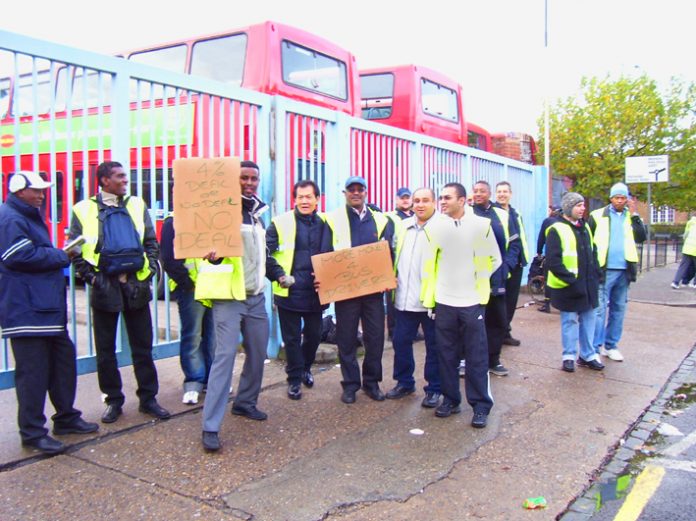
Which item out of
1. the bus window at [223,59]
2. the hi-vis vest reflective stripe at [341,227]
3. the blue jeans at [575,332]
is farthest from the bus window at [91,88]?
the blue jeans at [575,332]

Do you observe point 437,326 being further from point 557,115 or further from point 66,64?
point 557,115

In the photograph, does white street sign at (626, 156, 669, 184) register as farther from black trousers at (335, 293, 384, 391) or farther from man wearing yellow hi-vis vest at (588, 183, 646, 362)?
black trousers at (335, 293, 384, 391)

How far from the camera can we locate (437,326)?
15.5 feet

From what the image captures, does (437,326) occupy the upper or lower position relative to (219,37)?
lower

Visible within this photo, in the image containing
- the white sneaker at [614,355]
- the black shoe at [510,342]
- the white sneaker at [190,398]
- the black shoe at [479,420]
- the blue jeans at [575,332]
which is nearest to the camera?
the black shoe at [479,420]

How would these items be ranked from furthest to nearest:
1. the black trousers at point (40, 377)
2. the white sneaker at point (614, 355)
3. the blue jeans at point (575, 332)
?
the white sneaker at point (614, 355) < the blue jeans at point (575, 332) < the black trousers at point (40, 377)

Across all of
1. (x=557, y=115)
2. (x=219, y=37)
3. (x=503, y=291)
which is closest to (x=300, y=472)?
→ (x=503, y=291)

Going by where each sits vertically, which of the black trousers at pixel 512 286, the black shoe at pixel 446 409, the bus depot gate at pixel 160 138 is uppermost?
the bus depot gate at pixel 160 138

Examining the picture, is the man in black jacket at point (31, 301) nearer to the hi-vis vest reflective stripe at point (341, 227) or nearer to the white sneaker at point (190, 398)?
the white sneaker at point (190, 398)

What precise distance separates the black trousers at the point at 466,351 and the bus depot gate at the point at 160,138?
2190 mm

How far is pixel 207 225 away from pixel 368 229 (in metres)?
1.64

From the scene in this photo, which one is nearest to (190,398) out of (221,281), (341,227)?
(221,281)

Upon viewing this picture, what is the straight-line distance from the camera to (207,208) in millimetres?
3912

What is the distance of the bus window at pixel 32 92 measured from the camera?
13.9 ft
